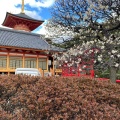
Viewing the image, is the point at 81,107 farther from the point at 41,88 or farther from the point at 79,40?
the point at 79,40

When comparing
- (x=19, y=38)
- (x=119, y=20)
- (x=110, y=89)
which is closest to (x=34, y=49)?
(x=19, y=38)

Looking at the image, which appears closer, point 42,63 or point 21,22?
point 42,63

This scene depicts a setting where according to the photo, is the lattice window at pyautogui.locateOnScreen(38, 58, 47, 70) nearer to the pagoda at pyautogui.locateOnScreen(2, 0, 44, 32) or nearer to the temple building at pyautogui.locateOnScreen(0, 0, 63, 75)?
the temple building at pyautogui.locateOnScreen(0, 0, 63, 75)

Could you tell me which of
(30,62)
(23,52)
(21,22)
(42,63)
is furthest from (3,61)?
(21,22)

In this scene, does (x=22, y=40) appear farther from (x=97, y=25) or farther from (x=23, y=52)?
(x=97, y=25)

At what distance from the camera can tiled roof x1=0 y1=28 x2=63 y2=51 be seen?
16.5m

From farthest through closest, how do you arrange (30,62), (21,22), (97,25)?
(21,22), (30,62), (97,25)

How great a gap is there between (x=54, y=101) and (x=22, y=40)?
16366mm

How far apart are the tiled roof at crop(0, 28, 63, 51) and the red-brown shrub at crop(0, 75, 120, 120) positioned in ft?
43.3

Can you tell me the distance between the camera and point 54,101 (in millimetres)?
2410

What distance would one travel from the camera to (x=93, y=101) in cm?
250

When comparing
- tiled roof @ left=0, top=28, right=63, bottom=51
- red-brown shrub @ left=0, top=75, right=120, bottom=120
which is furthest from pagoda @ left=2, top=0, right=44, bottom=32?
red-brown shrub @ left=0, top=75, right=120, bottom=120

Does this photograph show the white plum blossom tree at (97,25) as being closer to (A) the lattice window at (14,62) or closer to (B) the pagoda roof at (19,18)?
(A) the lattice window at (14,62)

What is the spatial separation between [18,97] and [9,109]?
201 mm
